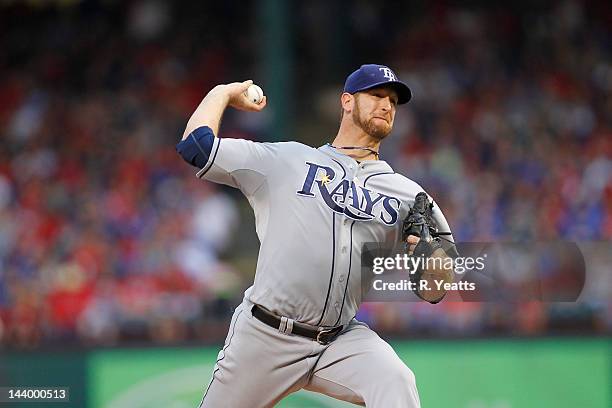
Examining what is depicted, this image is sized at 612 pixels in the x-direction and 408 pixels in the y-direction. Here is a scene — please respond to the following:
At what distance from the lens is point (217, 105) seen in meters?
4.10

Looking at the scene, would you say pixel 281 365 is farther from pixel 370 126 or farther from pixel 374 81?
pixel 374 81

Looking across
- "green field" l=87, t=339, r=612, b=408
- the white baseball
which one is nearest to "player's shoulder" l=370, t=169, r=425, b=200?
the white baseball

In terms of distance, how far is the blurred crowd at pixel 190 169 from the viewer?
9.45 metres

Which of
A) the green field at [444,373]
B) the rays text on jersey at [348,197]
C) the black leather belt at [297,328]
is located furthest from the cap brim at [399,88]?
the green field at [444,373]

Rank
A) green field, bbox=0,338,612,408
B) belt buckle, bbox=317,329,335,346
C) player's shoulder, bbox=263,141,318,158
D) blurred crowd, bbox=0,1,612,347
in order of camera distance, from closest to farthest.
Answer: belt buckle, bbox=317,329,335,346 < player's shoulder, bbox=263,141,318,158 < green field, bbox=0,338,612,408 < blurred crowd, bbox=0,1,612,347

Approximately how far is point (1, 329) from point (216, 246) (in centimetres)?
247

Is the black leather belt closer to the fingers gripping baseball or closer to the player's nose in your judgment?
the fingers gripping baseball

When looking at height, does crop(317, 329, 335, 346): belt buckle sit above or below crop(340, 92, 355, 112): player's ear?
below

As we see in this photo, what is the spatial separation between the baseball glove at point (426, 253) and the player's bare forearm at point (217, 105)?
75 centimetres

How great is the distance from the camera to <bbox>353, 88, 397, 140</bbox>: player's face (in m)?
4.25

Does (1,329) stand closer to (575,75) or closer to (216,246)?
(216,246)

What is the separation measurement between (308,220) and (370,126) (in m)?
0.48

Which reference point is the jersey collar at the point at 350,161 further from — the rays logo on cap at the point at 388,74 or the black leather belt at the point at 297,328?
the black leather belt at the point at 297,328

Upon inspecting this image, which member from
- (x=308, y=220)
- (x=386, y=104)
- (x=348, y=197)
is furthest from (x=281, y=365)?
(x=386, y=104)
